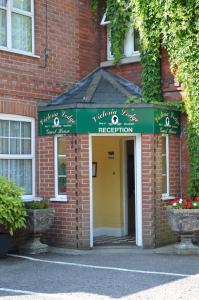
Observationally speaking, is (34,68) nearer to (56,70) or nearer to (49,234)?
(56,70)

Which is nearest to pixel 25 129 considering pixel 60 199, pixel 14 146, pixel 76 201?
pixel 14 146

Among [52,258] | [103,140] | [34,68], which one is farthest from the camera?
[103,140]

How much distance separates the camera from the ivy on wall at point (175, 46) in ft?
37.8

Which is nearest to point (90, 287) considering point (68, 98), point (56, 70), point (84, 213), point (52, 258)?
point (52, 258)

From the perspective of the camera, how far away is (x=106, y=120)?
11.4 meters

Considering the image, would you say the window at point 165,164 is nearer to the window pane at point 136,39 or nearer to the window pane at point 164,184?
the window pane at point 164,184

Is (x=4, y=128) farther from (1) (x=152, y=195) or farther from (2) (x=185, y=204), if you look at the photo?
(2) (x=185, y=204)

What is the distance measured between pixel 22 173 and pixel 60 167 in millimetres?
872

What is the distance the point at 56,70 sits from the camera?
500 inches

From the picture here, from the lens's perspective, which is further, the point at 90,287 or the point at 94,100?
the point at 94,100

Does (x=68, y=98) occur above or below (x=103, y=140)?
above

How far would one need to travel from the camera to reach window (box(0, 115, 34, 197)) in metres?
11.5

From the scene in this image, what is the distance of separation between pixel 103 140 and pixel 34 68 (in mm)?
2851

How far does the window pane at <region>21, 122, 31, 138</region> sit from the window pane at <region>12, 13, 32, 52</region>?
171 centimetres
